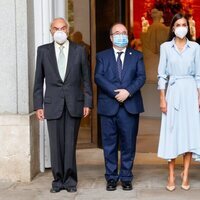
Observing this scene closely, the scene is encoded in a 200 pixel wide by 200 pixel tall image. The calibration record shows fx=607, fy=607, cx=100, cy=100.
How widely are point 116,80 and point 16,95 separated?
4.54 ft

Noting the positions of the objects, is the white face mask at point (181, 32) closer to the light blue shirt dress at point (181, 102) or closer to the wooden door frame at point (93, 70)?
the light blue shirt dress at point (181, 102)

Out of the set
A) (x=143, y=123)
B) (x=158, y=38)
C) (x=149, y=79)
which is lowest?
(x=143, y=123)

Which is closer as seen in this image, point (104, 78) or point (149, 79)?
point (104, 78)

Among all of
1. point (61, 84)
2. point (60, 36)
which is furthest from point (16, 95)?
point (60, 36)

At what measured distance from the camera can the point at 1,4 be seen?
24.0ft

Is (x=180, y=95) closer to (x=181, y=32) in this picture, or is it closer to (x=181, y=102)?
(x=181, y=102)

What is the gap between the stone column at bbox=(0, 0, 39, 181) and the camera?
729 centimetres

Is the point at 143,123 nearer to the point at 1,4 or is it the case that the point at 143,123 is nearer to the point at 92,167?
the point at 92,167

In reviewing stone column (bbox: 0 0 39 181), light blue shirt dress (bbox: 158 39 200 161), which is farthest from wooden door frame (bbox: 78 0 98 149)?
light blue shirt dress (bbox: 158 39 200 161)

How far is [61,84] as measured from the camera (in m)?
6.70

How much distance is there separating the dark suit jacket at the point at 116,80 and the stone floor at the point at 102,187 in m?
0.91

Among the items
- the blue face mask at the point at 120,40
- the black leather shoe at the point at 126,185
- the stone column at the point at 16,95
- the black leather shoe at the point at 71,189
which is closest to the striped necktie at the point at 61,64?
the blue face mask at the point at 120,40

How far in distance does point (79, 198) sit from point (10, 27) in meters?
2.25

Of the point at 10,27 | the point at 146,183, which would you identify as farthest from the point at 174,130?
the point at 10,27
